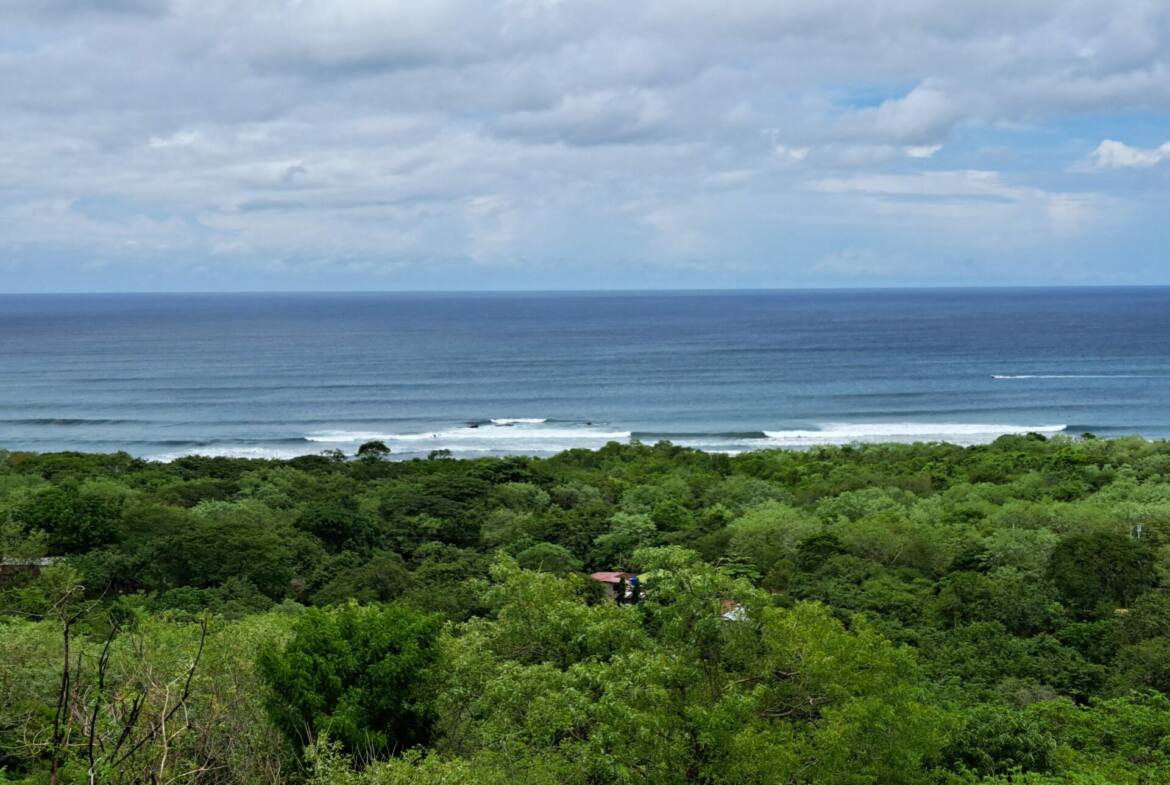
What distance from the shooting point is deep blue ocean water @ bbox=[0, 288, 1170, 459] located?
7544 centimetres

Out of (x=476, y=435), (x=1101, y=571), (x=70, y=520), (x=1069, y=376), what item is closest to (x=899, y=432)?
(x=476, y=435)

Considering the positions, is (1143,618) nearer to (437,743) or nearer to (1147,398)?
(437,743)

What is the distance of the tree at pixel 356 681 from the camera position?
693 inches

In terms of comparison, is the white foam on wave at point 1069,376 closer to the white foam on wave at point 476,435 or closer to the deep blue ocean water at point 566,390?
the deep blue ocean water at point 566,390

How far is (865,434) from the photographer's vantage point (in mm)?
74438

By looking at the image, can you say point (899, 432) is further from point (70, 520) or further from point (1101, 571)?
point (70, 520)

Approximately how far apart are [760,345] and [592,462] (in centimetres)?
8494

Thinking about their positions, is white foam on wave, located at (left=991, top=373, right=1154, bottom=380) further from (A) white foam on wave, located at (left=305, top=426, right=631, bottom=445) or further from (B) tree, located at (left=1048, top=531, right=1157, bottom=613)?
(B) tree, located at (left=1048, top=531, right=1157, bottom=613)

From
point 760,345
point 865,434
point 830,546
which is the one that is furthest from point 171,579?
point 760,345

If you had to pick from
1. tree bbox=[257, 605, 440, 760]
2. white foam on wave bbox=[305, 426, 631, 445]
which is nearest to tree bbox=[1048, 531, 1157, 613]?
tree bbox=[257, 605, 440, 760]

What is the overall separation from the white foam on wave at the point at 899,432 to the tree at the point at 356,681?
54945 millimetres

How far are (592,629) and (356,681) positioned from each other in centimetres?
441

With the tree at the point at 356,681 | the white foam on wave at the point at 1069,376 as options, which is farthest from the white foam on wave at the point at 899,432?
the tree at the point at 356,681

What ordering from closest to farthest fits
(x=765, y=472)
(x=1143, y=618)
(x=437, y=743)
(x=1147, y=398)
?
(x=437, y=743), (x=1143, y=618), (x=765, y=472), (x=1147, y=398)
